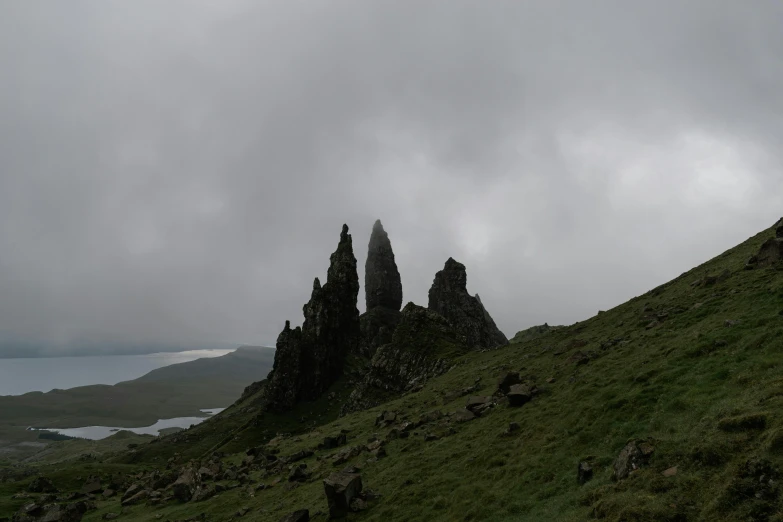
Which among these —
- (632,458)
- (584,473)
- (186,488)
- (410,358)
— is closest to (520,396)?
(584,473)

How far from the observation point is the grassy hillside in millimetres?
14414

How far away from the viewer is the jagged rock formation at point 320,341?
458 feet

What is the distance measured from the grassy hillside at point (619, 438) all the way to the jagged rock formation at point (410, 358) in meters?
37.9

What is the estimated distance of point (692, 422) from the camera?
18.5 meters

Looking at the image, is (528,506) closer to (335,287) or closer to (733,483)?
(733,483)

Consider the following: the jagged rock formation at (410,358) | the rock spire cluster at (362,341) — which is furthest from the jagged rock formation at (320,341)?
the jagged rock formation at (410,358)

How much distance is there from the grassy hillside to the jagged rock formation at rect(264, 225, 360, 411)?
86837 millimetres

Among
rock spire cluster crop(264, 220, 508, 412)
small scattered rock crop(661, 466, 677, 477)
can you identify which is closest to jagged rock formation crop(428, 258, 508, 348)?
rock spire cluster crop(264, 220, 508, 412)

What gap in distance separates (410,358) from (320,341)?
214ft

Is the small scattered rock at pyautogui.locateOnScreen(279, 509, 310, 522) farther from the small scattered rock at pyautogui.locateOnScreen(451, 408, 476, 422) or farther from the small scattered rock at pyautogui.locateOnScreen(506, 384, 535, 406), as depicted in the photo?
the small scattered rock at pyautogui.locateOnScreen(506, 384, 535, 406)

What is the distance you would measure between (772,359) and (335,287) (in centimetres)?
15041

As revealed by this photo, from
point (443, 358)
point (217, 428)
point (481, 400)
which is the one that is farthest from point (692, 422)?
point (217, 428)

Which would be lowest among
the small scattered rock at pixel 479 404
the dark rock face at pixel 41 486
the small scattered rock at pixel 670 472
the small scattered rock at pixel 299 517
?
the dark rock face at pixel 41 486

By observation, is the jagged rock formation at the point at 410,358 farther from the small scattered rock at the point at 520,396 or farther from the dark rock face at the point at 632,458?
the dark rock face at the point at 632,458
